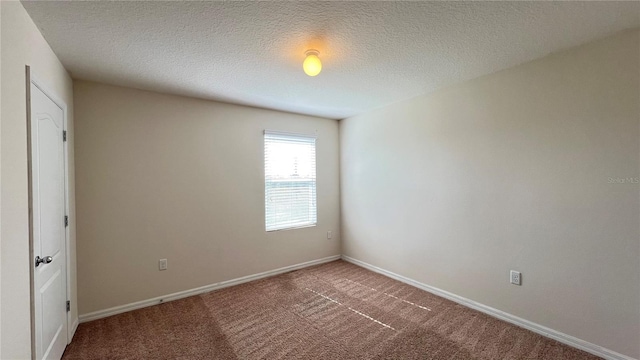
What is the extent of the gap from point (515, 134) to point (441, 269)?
1633 millimetres

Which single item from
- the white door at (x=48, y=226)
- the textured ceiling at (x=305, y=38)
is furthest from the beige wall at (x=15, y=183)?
the textured ceiling at (x=305, y=38)

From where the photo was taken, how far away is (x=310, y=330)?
2.44 metres

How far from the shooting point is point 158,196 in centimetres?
298

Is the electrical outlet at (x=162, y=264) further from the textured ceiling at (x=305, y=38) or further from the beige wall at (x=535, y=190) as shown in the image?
the beige wall at (x=535, y=190)

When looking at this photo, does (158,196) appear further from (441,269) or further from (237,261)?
(441,269)

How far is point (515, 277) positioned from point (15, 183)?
3700 mm

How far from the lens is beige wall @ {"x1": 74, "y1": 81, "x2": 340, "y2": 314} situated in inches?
104

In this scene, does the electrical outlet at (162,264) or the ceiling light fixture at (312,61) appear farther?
the electrical outlet at (162,264)

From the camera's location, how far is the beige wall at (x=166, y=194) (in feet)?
8.71

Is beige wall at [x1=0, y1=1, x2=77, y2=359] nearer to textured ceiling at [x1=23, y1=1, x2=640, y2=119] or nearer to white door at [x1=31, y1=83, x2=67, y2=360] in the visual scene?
white door at [x1=31, y1=83, x2=67, y2=360]

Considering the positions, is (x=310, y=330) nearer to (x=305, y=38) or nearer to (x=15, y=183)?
(x=15, y=183)

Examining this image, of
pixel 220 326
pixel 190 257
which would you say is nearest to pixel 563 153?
pixel 220 326

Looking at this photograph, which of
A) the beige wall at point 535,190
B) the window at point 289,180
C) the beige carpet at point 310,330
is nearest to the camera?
the beige wall at point 535,190

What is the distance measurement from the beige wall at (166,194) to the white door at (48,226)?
469mm
